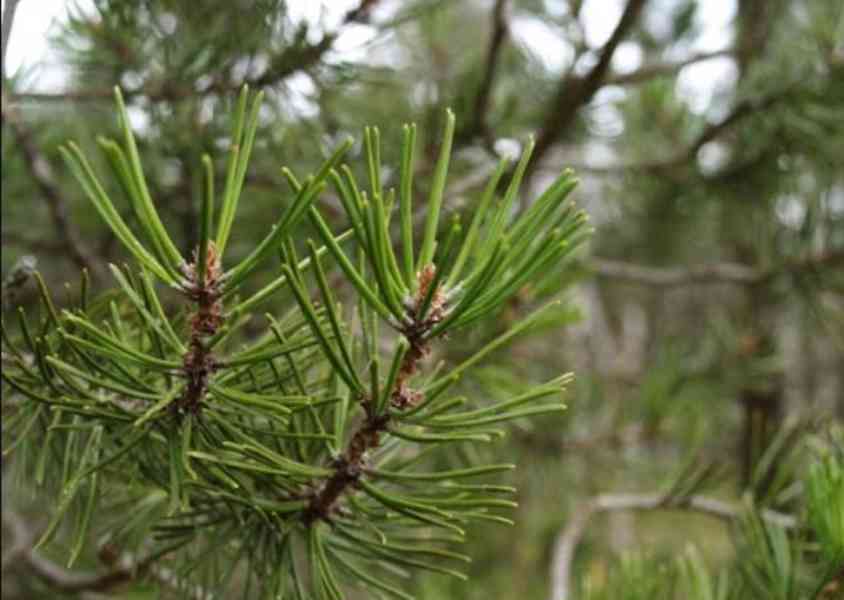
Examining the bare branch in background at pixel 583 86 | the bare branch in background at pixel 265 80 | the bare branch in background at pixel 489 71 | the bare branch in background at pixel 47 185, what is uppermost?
the bare branch in background at pixel 489 71

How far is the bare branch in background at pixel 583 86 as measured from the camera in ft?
1.62

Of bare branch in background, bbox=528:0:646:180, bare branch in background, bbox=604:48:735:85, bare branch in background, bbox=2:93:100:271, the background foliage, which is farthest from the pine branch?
bare branch in background, bbox=604:48:735:85

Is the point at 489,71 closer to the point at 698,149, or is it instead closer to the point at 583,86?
the point at 583,86

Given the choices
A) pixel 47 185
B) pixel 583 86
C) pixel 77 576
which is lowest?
pixel 77 576

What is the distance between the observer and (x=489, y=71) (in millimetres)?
629

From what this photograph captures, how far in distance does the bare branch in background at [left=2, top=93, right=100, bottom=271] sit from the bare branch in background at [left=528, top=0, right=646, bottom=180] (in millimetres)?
290

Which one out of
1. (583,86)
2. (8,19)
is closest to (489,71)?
(583,86)

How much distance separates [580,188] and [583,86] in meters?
0.20

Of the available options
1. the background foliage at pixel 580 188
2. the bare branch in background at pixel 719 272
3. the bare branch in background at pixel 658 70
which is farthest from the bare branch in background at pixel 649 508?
the bare branch in background at pixel 658 70

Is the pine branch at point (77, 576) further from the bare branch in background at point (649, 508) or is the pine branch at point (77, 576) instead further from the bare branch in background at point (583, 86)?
the bare branch in background at point (583, 86)

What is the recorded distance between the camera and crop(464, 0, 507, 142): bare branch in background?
60cm

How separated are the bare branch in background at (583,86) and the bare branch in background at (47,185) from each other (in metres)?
0.29

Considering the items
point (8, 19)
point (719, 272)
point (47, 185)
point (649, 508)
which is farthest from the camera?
point (719, 272)

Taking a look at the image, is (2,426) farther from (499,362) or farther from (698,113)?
(698,113)
